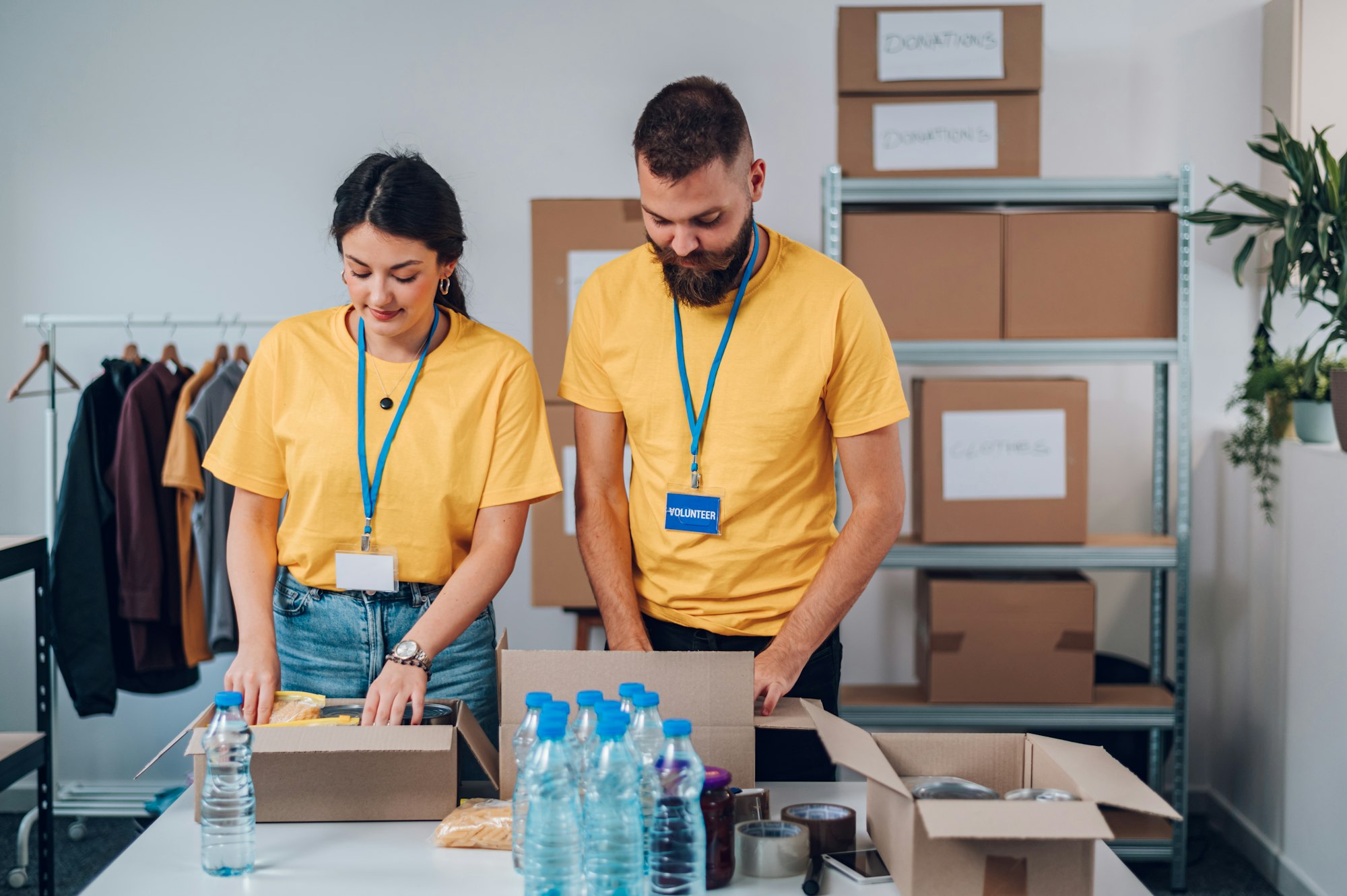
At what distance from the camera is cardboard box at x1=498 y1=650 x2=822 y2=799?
4.25 ft

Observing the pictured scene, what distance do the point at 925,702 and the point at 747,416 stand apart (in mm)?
1453

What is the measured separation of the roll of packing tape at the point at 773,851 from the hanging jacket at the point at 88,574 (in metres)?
2.20

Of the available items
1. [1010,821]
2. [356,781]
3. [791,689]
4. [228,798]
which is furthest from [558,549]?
[1010,821]

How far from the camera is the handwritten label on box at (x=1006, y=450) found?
2625 millimetres

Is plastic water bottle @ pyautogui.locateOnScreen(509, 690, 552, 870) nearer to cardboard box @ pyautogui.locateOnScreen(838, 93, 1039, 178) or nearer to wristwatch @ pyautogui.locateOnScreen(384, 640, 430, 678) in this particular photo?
wristwatch @ pyautogui.locateOnScreen(384, 640, 430, 678)

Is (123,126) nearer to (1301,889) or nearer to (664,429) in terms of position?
(664,429)

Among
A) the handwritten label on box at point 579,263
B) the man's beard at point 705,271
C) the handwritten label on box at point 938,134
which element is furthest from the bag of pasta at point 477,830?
the handwritten label on box at point 938,134

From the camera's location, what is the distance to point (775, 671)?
151cm

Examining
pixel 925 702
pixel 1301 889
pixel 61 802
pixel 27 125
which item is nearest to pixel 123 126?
pixel 27 125

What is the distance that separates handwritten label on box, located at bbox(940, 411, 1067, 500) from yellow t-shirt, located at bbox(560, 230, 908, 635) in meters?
1.06

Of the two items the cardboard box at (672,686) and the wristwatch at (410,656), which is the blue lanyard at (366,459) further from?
the cardboard box at (672,686)

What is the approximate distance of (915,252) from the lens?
2.61 meters

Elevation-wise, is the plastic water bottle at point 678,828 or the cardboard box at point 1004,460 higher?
the cardboard box at point 1004,460

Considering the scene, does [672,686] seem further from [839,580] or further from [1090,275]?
[1090,275]
